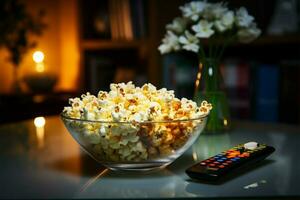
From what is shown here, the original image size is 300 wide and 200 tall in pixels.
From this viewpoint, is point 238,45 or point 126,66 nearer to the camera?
point 238,45

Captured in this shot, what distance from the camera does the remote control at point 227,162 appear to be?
696mm

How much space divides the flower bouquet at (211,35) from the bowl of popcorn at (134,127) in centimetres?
39

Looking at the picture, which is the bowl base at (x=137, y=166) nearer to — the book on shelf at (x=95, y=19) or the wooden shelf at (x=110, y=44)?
the wooden shelf at (x=110, y=44)

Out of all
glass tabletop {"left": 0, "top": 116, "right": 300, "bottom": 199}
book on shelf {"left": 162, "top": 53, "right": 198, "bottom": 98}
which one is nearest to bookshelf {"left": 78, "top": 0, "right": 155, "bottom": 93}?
book on shelf {"left": 162, "top": 53, "right": 198, "bottom": 98}

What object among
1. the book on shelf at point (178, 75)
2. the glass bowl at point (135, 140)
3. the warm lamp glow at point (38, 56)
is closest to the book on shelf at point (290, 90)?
the book on shelf at point (178, 75)

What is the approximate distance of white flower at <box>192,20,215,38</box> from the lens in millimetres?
1135

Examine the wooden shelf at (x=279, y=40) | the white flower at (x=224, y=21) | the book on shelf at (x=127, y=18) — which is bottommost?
the wooden shelf at (x=279, y=40)

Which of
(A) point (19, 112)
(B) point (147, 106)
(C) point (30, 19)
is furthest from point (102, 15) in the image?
(B) point (147, 106)

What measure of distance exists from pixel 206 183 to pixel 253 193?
69mm

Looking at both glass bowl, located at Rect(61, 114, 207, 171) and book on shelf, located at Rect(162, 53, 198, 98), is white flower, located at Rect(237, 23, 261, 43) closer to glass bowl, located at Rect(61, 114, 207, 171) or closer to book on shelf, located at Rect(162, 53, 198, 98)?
glass bowl, located at Rect(61, 114, 207, 171)

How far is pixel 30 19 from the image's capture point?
2.19 m

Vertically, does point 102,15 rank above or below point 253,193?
above

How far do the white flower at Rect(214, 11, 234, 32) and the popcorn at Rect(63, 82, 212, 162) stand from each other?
16.1 inches

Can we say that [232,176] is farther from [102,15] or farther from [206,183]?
[102,15]
